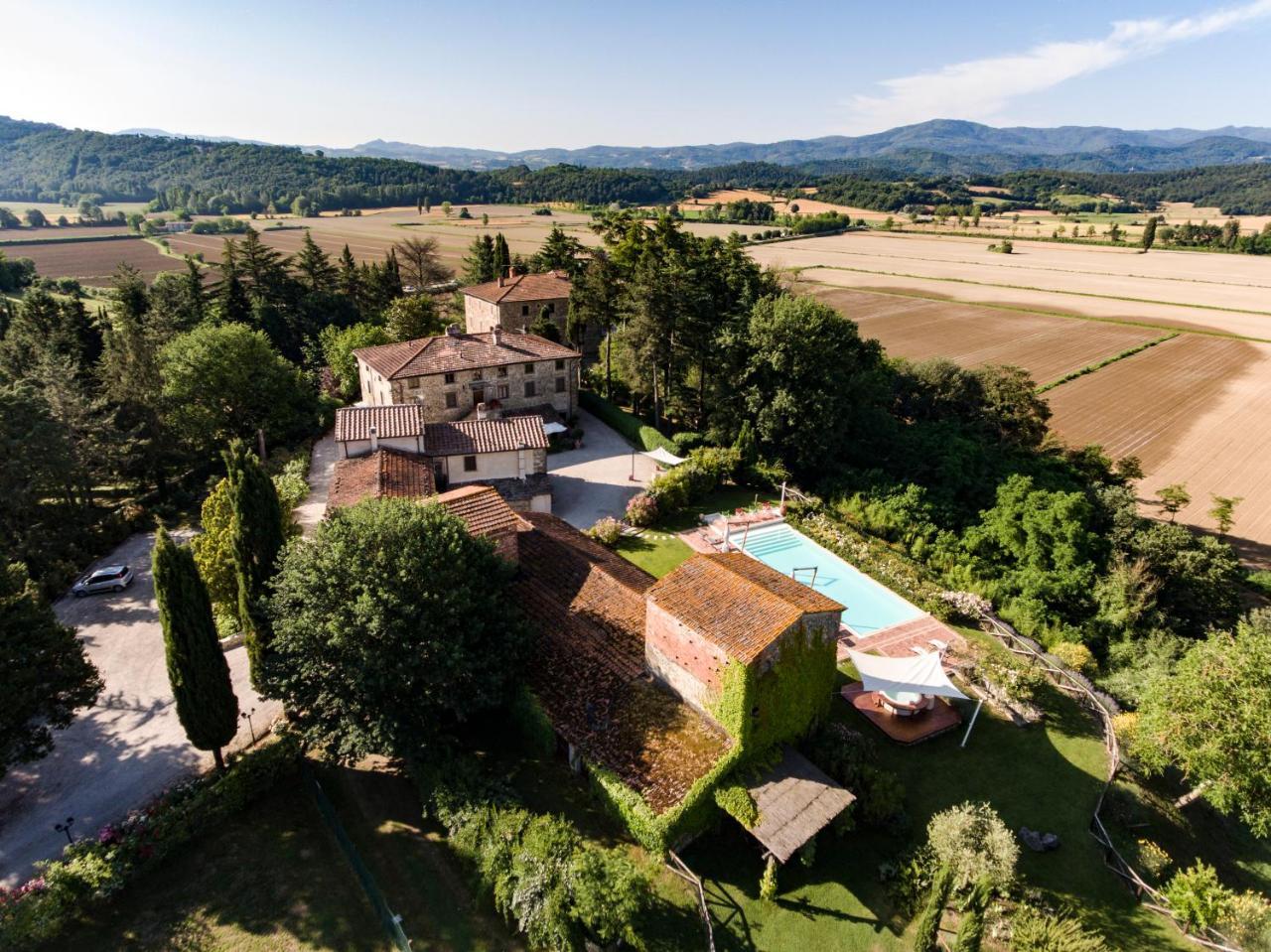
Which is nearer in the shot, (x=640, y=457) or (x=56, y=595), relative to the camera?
(x=56, y=595)

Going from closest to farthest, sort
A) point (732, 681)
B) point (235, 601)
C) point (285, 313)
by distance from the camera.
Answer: point (732, 681) → point (235, 601) → point (285, 313)

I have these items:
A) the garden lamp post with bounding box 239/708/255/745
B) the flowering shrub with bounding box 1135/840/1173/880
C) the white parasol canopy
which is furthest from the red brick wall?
the flowering shrub with bounding box 1135/840/1173/880

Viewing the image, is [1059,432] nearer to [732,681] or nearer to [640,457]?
[640,457]

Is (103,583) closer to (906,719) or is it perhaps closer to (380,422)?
(380,422)

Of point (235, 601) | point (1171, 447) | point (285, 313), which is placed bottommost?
point (1171, 447)

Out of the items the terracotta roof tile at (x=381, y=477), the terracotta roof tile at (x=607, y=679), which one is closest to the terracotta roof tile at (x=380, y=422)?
the terracotta roof tile at (x=381, y=477)

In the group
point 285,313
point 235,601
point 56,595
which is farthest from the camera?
point 285,313

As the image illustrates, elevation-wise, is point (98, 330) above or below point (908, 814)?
above

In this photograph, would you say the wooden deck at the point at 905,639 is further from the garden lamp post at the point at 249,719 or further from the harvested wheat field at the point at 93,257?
the harvested wheat field at the point at 93,257

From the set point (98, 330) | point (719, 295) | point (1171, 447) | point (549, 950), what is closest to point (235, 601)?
point (549, 950)
